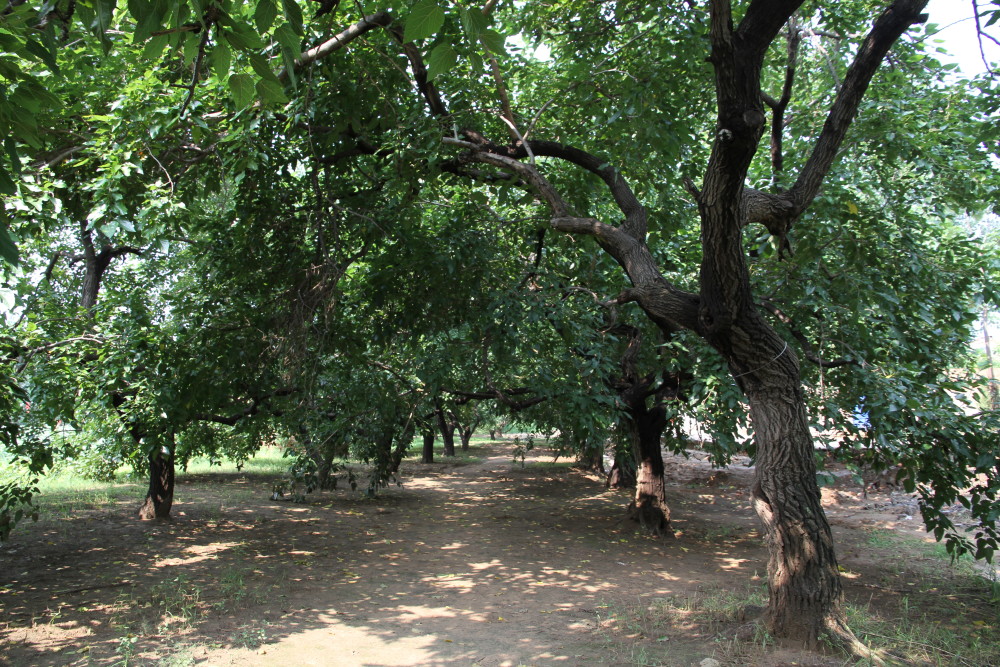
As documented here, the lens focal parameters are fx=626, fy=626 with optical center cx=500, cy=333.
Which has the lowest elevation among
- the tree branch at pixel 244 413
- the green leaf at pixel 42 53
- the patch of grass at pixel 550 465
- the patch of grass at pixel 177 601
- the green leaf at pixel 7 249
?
the patch of grass at pixel 177 601

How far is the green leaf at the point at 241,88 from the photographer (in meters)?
2.02

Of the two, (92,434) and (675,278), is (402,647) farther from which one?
(92,434)

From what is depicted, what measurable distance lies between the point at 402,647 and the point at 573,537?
5033mm

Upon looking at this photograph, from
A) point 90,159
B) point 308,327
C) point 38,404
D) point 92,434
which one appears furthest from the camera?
point 92,434

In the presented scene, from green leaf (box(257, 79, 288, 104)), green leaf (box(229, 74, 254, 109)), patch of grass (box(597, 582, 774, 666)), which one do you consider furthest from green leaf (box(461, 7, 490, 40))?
patch of grass (box(597, 582, 774, 666))

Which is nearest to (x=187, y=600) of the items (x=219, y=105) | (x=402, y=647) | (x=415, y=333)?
(x=402, y=647)

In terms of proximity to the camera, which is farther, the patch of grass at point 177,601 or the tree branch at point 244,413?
the tree branch at point 244,413

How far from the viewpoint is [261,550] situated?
8.12 meters

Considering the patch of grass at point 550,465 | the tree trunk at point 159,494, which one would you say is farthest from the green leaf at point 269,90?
the patch of grass at point 550,465

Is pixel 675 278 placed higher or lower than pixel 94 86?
lower

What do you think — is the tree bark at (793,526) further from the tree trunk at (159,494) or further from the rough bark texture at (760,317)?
the tree trunk at (159,494)

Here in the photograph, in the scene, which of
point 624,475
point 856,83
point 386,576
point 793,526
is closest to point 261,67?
point 856,83

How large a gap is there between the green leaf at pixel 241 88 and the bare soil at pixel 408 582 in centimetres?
389

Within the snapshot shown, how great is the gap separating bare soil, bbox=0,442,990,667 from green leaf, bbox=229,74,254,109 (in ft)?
12.8
